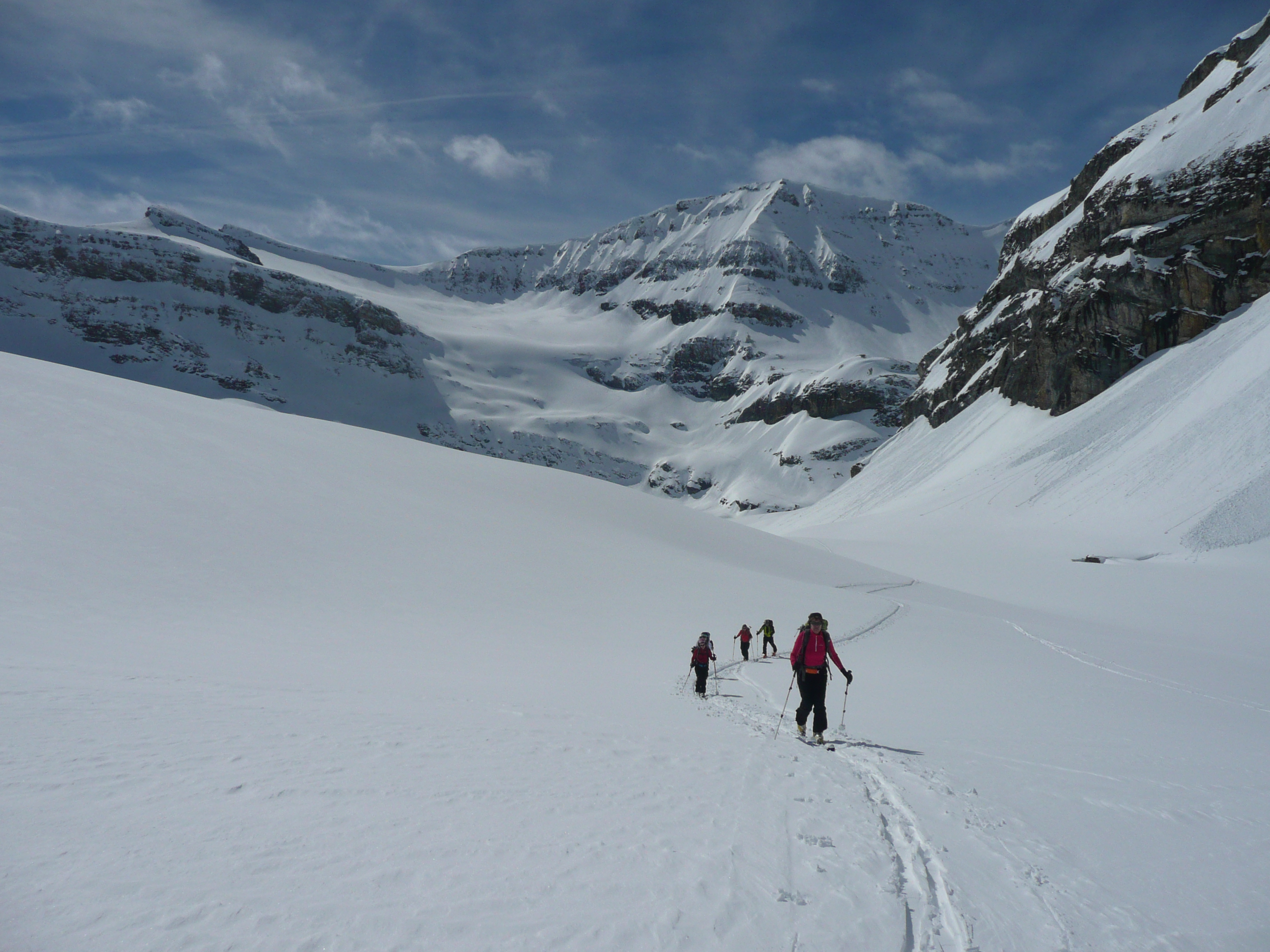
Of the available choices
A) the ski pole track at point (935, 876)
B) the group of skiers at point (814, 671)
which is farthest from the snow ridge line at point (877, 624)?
the ski pole track at point (935, 876)

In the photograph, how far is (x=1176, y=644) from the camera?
26.1 metres

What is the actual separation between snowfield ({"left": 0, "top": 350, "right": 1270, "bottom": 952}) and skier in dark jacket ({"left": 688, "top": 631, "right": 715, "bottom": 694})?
0.51m

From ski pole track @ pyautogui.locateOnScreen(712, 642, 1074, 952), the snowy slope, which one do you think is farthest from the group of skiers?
the snowy slope

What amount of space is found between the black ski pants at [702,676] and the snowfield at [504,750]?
45 cm

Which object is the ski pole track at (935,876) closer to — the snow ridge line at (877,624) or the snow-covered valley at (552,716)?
the snow-covered valley at (552,716)

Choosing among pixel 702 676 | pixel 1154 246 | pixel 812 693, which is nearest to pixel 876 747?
pixel 812 693

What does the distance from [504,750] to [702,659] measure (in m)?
6.61

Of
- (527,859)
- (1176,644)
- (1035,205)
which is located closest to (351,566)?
(527,859)

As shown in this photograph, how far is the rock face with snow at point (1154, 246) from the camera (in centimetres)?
6769

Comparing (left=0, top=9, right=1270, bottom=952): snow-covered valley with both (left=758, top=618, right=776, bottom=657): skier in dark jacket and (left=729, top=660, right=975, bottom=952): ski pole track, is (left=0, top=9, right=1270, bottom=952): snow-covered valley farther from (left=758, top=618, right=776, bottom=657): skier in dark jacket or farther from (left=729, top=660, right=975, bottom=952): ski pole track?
(left=758, top=618, right=776, bottom=657): skier in dark jacket

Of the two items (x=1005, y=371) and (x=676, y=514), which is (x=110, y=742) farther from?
(x=1005, y=371)

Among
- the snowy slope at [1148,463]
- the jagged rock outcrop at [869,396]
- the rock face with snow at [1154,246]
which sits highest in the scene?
the jagged rock outcrop at [869,396]

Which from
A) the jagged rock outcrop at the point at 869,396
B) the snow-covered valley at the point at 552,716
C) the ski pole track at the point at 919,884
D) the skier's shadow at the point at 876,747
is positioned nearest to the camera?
the snow-covered valley at the point at 552,716

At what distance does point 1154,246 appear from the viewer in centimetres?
7388
